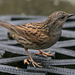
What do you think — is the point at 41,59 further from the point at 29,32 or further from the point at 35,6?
the point at 35,6

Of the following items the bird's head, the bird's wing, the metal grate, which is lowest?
the metal grate

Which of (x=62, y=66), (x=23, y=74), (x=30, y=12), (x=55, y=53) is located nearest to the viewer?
(x=23, y=74)

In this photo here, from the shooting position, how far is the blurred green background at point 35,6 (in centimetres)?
712

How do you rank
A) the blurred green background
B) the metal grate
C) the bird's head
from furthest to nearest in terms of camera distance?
the blurred green background → the bird's head → the metal grate

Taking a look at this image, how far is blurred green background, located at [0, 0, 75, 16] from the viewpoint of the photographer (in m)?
7.12


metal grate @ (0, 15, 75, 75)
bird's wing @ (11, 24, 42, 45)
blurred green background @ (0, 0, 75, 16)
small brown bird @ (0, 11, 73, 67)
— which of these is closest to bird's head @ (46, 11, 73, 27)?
small brown bird @ (0, 11, 73, 67)

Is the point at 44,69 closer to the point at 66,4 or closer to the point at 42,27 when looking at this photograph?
the point at 42,27

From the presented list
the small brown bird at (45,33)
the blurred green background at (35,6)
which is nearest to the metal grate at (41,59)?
the small brown bird at (45,33)

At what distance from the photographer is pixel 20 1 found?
7422 mm

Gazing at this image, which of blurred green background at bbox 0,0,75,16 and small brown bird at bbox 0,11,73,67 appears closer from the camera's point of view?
small brown bird at bbox 0,11,73,67

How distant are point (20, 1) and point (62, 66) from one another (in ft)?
16.9

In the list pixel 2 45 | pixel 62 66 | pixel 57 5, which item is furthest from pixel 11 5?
pixel 62 66

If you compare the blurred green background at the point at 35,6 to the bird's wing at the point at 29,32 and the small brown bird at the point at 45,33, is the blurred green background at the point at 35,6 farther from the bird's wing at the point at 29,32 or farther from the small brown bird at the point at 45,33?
the small brown bird at the point at 45,33

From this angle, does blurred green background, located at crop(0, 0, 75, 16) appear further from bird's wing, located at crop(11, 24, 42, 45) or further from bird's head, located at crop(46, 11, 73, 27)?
bird's head, located at crop(46, 11, 73, 27)
